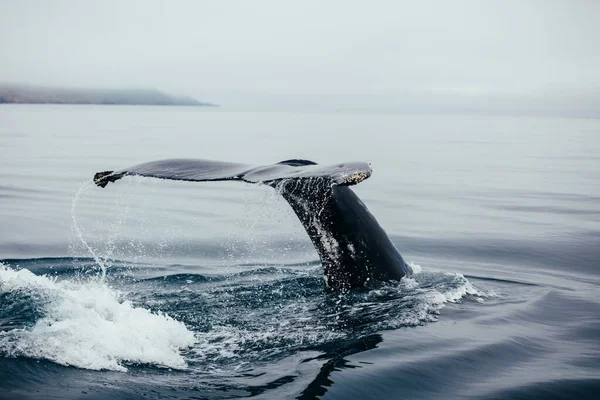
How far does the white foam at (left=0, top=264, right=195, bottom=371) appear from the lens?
5086 mm

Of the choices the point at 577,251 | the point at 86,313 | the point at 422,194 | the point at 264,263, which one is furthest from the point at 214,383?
the point at 422,194

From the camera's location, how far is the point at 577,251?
1105 cm

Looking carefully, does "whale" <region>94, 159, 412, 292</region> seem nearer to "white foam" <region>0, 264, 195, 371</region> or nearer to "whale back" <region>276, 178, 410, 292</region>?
"whale back" <region>276, 178, 410, 292</region>

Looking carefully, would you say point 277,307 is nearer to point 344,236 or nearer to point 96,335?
point 344,236

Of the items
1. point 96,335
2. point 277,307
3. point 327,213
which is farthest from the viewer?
point 277,307

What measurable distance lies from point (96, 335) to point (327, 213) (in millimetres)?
2229

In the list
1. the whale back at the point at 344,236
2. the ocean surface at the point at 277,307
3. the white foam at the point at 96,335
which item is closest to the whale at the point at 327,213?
the whale back at the point at 344,236

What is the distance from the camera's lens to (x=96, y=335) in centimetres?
533

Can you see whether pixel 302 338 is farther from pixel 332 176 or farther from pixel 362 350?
pixel 332 176

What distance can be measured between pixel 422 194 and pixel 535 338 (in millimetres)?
11956

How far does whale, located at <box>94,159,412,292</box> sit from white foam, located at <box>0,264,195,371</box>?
44.2 inches

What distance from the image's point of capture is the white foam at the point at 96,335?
5.09 m

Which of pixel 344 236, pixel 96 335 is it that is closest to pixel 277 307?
pixel 344 236

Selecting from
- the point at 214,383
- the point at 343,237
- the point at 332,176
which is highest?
the point at 332,176
